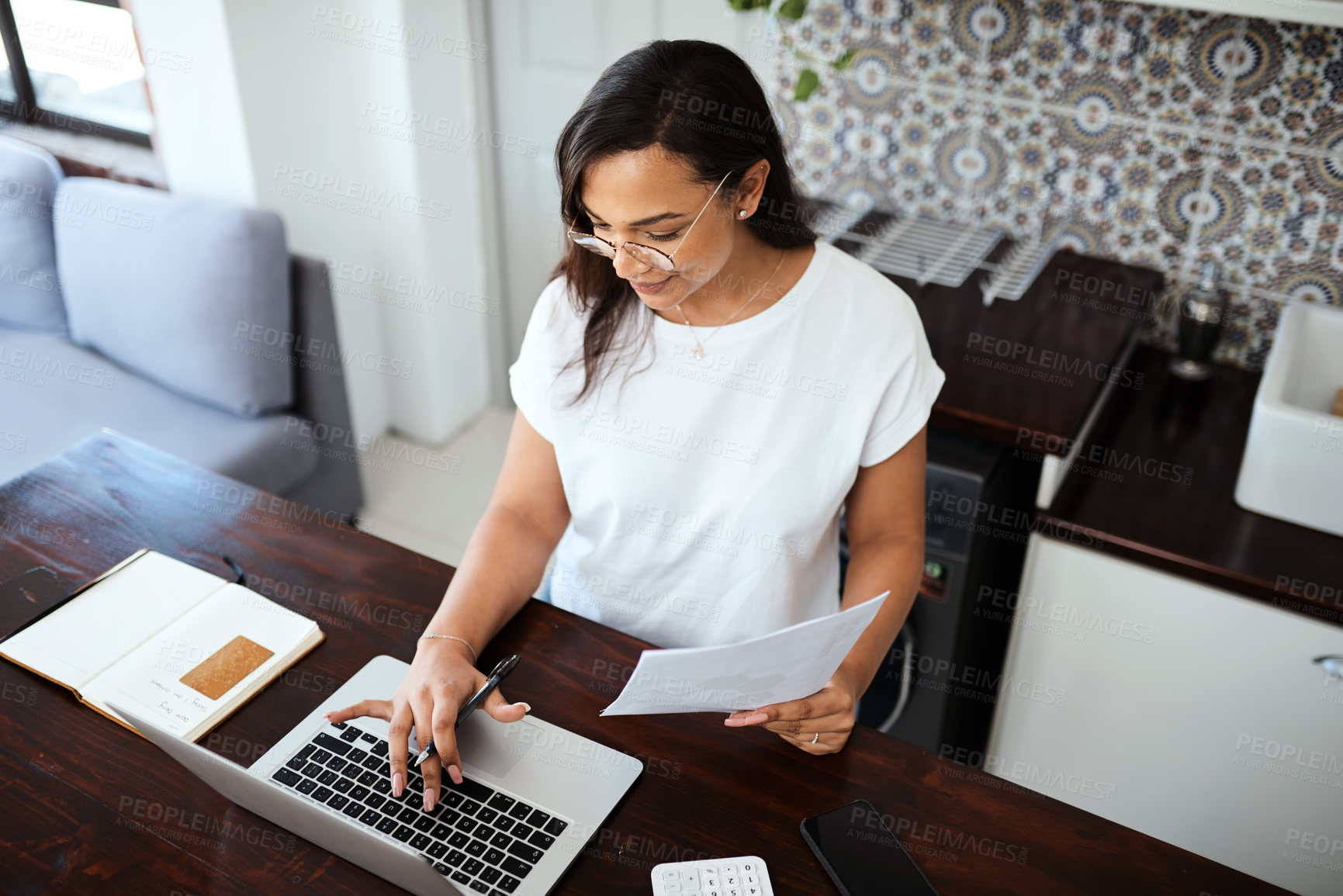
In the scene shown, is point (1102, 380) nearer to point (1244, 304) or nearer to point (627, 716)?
point (1244, 304)

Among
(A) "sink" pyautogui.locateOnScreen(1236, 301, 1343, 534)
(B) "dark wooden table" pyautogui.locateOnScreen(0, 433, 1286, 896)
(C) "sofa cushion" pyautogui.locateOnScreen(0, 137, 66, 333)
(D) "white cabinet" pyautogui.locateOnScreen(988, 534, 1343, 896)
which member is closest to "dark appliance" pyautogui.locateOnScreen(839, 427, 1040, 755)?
(D) "white cabinet" pyautogui.locateOnScreen(988, 534, 1343, 896)

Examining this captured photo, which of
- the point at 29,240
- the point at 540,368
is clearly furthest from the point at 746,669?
the point at 29,240

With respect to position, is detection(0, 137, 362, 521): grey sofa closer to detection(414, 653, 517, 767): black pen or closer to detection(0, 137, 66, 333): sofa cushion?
detection(0, 137, 66, 333): sofa cushion

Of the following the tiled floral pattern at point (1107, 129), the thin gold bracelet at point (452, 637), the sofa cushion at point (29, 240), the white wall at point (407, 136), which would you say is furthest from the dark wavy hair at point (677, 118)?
the sofa cushion at point (29, 240)

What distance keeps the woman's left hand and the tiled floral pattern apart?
142cm

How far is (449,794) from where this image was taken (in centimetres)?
108

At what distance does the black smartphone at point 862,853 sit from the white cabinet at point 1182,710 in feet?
2.87

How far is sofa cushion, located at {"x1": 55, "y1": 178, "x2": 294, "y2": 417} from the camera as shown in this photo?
2.45m

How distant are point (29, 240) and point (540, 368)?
2.06 metres

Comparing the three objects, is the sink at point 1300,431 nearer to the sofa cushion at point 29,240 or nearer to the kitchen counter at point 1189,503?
the kitchen counter at point 1189,503

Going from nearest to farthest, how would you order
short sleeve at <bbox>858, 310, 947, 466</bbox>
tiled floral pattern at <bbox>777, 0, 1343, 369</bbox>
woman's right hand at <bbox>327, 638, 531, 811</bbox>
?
woman's right hand at <bbox>327, 638, 531, 811</bbox>
short sleeve at <bbox>858, 310, 947, 466</bbox>
tiled floral pattern at <bbox>777, 0, 1343, 369</bbox>

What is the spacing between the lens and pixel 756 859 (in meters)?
1.02

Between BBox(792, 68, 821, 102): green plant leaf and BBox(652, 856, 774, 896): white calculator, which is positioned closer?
Result: BBox(652, 856, 774, 896): white calculator

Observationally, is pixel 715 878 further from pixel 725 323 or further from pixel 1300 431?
pixel 1300 431
